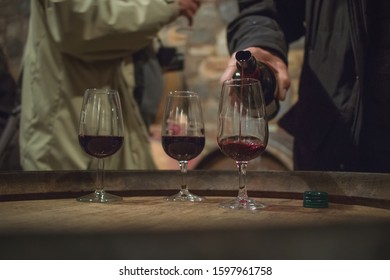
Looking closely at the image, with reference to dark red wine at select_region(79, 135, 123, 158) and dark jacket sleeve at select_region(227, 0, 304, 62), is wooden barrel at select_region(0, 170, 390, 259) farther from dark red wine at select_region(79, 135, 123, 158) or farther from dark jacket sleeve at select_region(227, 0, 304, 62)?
dark jacket sleeve at select_region(227, 0, 304, 62)

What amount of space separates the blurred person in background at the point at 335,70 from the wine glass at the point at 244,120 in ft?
1.19

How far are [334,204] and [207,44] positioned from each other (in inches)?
114

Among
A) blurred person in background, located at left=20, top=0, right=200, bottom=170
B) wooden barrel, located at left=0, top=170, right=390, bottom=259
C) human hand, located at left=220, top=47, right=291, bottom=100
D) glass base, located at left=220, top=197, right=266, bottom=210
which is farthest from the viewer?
blurred person in background, located at left=20, top=0, right=200, bottom=170

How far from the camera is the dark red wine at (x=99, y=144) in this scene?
3.53 ft

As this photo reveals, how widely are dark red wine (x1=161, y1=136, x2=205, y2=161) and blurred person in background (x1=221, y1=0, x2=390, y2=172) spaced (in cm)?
32

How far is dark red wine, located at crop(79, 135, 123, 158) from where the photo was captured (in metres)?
1.08

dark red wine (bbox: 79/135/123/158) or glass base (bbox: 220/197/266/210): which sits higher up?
dark red wine (bbox: 79/135/123/158)

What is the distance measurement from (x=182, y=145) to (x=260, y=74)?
256mm

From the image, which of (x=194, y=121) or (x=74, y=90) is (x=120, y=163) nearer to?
(x=74, y=90)

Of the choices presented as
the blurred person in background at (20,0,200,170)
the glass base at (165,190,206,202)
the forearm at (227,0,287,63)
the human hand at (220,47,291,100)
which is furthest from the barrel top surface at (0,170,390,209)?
the blurred person in background at (20,0,200,170)

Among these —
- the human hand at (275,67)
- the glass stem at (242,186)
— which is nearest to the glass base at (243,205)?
the glass stem at (242,186)

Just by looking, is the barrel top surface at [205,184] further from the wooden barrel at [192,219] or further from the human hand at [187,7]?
the human hand at [187,7]

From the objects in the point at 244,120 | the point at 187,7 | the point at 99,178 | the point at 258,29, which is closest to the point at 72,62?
the point at 187,7

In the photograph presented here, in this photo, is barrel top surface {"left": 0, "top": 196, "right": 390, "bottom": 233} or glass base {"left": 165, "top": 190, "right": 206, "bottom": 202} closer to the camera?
barrel top surface {"left": 0, "top": 196, "right": 390, "bottom": 233}
